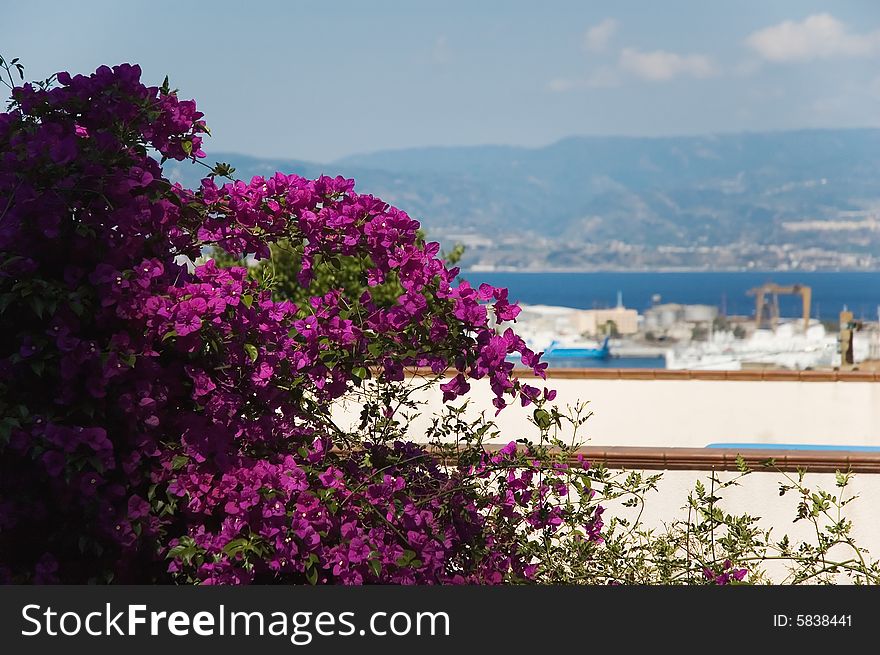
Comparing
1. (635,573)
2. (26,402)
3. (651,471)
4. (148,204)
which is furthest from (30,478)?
(651,471)

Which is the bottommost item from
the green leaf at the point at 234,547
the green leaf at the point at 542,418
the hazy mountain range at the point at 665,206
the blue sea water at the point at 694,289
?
the green leaf at the point at 234,547

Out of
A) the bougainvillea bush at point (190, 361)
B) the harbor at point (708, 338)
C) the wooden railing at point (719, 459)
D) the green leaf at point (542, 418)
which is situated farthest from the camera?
the harbor at point (708, 338)

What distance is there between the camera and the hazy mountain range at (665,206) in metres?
140

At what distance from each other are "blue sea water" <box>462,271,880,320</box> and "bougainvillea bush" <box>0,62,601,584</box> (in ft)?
295

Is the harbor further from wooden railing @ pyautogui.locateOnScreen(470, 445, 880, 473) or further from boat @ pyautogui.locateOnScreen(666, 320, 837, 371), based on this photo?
wooden railing @ pyautogui.locateOnScreen(470, 445, 880, 473)

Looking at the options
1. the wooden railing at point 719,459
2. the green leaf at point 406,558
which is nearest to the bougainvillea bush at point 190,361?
the green leaf at point 406,558

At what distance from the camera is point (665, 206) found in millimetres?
163375

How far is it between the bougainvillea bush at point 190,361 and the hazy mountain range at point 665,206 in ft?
413

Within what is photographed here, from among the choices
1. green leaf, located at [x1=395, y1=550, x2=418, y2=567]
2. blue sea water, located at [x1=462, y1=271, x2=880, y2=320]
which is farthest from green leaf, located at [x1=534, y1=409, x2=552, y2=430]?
blue sea water, located at [x1=462, y1=271, x2=880, y2=320]

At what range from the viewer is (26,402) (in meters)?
2.41

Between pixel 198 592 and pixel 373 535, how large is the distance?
1.36ft

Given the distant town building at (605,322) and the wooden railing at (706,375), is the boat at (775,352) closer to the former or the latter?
the wooden railing at (706,375)

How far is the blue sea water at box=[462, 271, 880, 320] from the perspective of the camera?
345 ft

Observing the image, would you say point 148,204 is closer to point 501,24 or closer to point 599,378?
point 599,378
